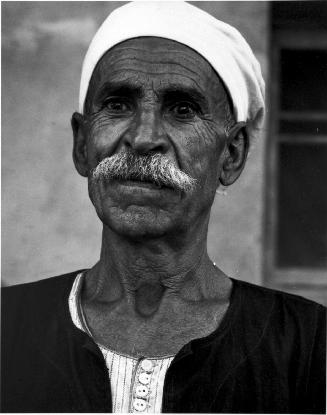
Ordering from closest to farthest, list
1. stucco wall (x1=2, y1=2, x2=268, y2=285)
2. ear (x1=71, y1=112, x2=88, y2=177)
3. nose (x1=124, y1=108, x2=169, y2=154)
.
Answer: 1. nose (x1=124, y1=108, x2=169, y2=154)
2. ear (x1=71, y1=112, x2=88, y2=177)
3. stucco wall (x1=2, y1=2, x2=268, y2=285)

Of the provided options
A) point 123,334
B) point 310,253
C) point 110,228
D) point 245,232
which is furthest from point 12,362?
point 310,253

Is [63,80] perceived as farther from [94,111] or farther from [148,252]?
[148,252]

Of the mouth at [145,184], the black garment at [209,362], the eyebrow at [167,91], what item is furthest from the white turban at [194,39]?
the black garment at [209,362]

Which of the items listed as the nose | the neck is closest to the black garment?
the neck

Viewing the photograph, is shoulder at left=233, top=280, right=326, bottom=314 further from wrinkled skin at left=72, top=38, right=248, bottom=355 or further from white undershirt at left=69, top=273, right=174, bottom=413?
white undershirt at left=69, top=273, right=174, bottom=413

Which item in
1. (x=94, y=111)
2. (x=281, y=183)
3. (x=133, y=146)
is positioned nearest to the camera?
(x=133, y=146)

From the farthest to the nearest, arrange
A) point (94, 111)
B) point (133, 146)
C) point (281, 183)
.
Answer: point (281, 183), point (94, 111), point (133, 146)

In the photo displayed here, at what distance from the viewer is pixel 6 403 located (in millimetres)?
2469

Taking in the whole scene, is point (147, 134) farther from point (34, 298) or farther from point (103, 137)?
point (34, 298)

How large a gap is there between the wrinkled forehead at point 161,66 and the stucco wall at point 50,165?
335mm

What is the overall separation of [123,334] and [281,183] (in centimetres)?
82

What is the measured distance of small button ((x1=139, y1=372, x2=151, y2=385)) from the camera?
89.7 inches

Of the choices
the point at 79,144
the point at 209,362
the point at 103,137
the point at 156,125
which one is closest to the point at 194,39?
the point at 156,125

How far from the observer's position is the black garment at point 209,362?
2.33 meters
